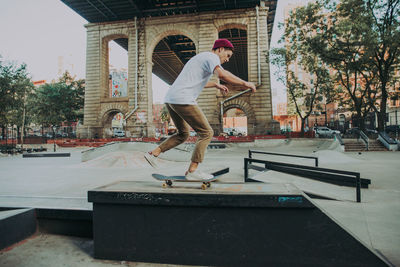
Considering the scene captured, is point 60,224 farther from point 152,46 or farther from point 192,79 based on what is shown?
point 152,46

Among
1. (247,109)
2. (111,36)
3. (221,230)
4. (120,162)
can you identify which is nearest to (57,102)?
(111,36)

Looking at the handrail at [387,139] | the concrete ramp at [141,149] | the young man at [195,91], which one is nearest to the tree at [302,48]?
the handrail at [387,139]

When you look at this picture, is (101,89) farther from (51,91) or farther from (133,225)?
(133,225)

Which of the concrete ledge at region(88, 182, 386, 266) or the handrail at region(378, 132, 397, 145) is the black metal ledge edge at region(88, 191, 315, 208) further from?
the handrail at region(378, 132, 397, 145)

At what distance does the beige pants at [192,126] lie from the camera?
2.96m

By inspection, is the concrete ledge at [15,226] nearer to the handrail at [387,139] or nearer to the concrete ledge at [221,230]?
the concrete ledge at [221,230]

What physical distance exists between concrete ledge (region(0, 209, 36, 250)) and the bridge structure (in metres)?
24.5

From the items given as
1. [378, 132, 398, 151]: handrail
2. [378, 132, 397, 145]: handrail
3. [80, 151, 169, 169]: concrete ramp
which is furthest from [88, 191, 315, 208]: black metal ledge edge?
[378, 132, 397, 145]: handrail

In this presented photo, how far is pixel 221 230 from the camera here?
2.15m

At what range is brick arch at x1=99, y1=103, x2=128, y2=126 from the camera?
1166 inches

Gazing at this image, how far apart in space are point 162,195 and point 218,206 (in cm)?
53

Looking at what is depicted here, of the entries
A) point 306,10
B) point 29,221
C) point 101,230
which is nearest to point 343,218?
point 101,230

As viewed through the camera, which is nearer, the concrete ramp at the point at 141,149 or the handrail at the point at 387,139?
the concrete ramp at the point at 141,149

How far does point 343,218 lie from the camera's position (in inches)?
119
